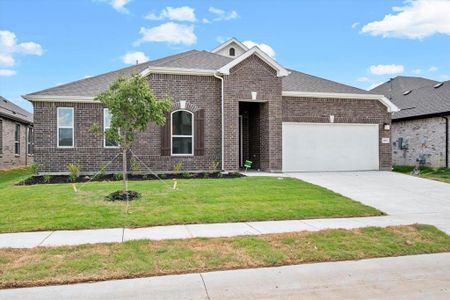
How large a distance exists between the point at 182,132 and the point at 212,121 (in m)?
1.33

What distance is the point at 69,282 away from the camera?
4516mm

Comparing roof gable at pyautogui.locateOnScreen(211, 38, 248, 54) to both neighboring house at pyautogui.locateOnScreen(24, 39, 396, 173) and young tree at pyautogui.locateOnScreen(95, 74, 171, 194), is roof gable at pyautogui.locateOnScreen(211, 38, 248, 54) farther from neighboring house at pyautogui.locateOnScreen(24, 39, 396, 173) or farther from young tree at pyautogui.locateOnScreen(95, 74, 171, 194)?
young tree at pyautogui.locateOnScreen(95, 74, 171, 194)

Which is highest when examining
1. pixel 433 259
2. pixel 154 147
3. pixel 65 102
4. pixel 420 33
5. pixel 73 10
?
pixel 420 33

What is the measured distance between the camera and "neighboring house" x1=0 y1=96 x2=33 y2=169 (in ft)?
69.8

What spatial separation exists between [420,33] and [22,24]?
21.2 metres

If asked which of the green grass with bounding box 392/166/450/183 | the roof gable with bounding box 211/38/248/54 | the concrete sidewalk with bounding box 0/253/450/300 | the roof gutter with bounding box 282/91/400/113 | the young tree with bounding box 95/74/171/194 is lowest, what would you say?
the concrete sidewalk with bounding box 0/253/450/300

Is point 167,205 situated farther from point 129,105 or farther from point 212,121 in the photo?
point 212,121

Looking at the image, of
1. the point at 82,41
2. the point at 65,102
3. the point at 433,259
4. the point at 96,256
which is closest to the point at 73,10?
the point at 65,102

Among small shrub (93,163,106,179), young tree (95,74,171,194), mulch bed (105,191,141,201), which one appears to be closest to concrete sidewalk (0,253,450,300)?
mulch bed (105,191,141,201)

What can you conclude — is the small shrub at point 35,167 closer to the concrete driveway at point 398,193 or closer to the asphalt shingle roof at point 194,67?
the asphalt shingle roof at point 194,67

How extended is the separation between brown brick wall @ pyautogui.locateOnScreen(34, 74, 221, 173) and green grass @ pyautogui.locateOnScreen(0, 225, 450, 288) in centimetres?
930

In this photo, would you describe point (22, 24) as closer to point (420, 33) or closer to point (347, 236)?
point (347, 236)

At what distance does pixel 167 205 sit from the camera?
8797mm

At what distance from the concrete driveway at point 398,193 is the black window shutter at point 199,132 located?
14.6 feet
